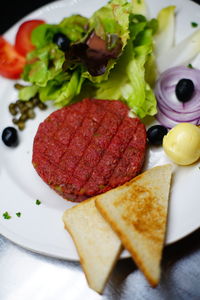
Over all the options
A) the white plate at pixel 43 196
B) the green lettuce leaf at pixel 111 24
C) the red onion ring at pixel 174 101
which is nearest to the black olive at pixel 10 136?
the white plate at pixel 43 196

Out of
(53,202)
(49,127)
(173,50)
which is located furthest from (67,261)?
(173,50)

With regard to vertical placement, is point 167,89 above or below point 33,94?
below

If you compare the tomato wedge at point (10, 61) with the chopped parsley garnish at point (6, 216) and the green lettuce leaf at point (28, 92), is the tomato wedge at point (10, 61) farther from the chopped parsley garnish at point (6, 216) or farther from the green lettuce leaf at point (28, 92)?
the chopped parsley garnish at point (6, 216)

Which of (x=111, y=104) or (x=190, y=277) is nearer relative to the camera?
(x=190, y=277)

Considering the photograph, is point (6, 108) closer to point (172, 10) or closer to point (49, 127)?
point (49, 127)

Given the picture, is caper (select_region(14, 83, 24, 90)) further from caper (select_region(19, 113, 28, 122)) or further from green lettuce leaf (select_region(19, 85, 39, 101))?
caper (select_region(19, 113, 28, 122))

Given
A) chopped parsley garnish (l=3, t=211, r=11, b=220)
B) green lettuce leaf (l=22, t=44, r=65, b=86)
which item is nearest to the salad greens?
green lettuce leaf (l=22, t=44, r=65, b=86)
